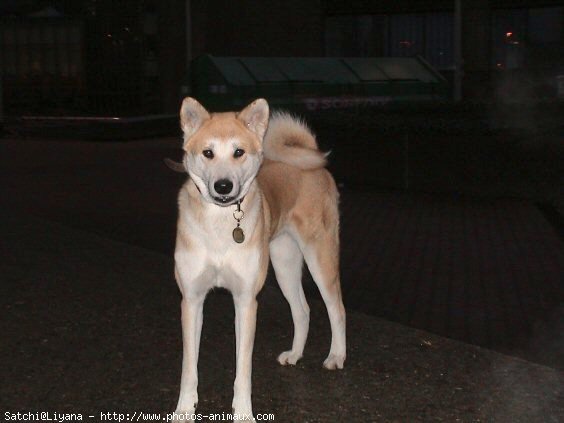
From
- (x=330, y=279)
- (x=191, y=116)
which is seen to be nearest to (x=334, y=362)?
(x=330, y=279)

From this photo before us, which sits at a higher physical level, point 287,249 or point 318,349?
point 287,249

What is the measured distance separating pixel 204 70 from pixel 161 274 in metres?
23.7

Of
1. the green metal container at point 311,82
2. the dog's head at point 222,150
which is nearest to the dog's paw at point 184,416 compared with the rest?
the dog's head at point 222,150

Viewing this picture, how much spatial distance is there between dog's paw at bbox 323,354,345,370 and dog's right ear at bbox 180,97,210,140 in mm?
1888

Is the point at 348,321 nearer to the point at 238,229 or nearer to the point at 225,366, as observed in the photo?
the point at 225,366

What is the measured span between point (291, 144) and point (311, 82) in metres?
28.9

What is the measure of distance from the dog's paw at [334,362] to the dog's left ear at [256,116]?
1.71 metres

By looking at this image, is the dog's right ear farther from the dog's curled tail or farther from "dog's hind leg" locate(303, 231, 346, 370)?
"dog's hind leg" locate(303, 231, 346, 370)

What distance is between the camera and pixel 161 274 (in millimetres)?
9633

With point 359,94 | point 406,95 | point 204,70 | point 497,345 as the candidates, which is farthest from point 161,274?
point 406,95

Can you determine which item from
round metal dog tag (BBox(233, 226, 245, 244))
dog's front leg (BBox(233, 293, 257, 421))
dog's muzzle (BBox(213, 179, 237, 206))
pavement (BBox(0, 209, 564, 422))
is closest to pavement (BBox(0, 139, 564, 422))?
pavement (BBox(0, 209, 564, 422))

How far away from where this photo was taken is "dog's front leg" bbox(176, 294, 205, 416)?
5570mm

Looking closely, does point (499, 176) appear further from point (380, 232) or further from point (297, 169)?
point (297, 169)

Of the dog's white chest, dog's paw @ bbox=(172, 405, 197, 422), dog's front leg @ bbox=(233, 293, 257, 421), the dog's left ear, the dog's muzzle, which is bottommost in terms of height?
dog's paw @ bbox=(172, 405, 197, 422)
